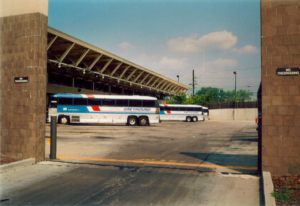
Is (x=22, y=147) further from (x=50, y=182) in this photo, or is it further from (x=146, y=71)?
(x=146, y=71)

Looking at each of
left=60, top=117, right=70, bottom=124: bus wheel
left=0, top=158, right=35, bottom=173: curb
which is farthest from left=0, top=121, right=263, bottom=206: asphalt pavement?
left=60, top=117, right=70, bottom=124: bus wheel

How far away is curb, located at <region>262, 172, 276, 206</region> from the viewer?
186 inches

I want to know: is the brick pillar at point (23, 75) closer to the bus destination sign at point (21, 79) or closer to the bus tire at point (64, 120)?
the bus destination sign at point (21, 79)

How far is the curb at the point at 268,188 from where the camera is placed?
473 cm

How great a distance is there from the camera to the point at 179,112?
148ft

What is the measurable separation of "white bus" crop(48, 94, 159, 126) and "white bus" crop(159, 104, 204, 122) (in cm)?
1550

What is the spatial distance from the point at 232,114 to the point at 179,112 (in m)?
22.2

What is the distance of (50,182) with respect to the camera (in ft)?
20.1

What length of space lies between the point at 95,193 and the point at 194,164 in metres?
3.73

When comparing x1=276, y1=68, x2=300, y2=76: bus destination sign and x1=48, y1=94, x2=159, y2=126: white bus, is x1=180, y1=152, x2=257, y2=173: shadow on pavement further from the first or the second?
x1=48, y1=94, x2=159, y2=126: white bus

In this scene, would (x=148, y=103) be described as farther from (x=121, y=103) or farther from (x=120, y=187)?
(x=120, y=187)

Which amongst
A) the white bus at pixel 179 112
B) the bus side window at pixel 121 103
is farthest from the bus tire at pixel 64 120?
the white bus at pixel 179 112

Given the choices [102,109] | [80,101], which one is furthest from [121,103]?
[80,101]

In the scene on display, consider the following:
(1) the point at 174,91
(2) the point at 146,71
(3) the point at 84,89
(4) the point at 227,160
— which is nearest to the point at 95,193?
(4) the point at 227,160
